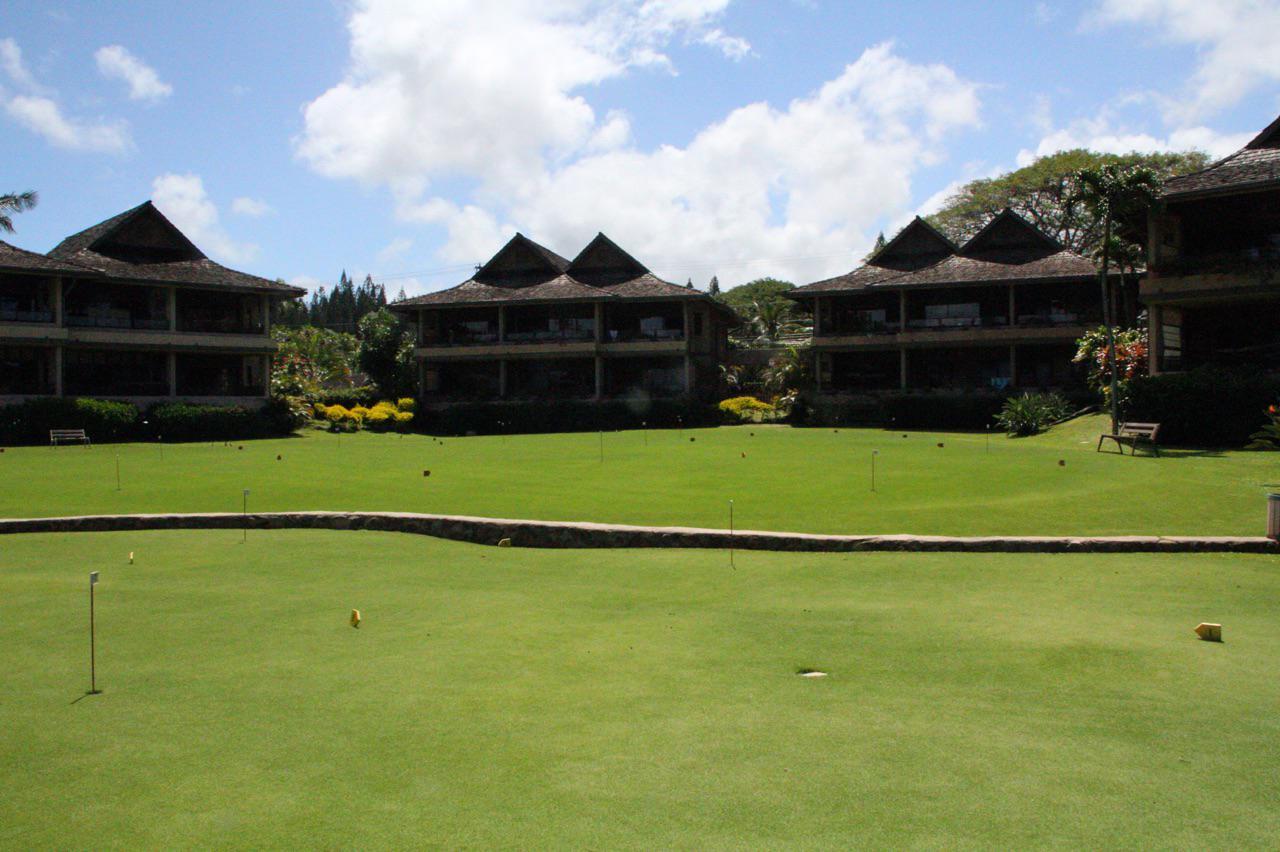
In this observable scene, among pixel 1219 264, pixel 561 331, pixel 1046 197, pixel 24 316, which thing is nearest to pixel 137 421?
pixel 24 316

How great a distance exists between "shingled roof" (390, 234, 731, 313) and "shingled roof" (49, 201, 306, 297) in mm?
8619

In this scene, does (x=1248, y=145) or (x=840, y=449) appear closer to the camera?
(x=840, y=449)

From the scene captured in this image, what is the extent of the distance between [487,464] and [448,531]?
1051cm

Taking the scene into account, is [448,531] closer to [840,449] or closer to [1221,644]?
[1221,644]

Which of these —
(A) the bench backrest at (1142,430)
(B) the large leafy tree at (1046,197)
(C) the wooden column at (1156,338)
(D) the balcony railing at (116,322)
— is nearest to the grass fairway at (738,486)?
(A) the bench backrest at (1142,430)

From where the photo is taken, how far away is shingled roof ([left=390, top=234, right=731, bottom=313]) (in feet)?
175

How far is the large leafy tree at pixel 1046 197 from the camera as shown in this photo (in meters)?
60.3

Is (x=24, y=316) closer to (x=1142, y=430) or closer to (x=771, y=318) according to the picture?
(x=1142, y=430)

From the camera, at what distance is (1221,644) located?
7.21 m

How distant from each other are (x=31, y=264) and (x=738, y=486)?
37271mm

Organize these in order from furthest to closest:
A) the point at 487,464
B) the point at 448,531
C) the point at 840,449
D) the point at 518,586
→ the point at 840,449 → the point at 487,464 → the point at 448,531 → the point at 518,586

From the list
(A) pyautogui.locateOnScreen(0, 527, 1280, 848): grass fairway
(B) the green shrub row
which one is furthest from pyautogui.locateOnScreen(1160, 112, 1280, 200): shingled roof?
(B) the green shrub row

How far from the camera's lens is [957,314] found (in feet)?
163

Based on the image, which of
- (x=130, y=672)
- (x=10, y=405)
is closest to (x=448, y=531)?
(x=130, y=672)
